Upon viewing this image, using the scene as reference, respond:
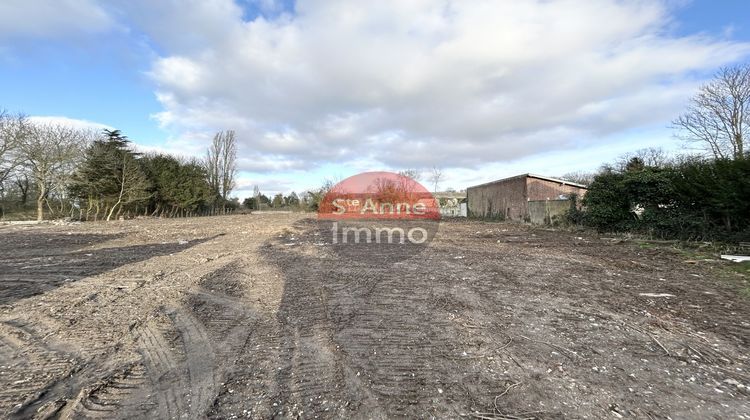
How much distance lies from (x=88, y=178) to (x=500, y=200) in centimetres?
3171

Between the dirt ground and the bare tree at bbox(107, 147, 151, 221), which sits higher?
the bare tree at bbox(107, 147, 151, 221)

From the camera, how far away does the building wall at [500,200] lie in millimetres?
24812

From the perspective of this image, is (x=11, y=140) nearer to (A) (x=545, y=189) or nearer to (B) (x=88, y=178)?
(B) (x=88, y=178)

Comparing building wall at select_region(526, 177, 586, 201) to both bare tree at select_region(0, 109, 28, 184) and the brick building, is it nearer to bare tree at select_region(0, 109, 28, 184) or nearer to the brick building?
the brick building

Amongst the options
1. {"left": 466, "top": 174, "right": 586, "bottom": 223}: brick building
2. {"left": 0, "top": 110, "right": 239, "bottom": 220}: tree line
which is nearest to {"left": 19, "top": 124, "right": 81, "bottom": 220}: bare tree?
{"left": 0, "top": 110, "right": 239, "bottom": 220}: tree line

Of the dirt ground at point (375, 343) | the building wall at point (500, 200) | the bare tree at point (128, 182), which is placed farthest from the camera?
the bare tree at point (128, 182)

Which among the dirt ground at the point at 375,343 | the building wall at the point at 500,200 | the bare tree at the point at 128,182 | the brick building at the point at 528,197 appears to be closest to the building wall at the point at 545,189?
the brick building at the point at 528,197

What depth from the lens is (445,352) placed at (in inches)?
134

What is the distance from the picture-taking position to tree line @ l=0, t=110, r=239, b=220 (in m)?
22.4

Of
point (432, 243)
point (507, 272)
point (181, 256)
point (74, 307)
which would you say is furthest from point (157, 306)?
point (432, 243)

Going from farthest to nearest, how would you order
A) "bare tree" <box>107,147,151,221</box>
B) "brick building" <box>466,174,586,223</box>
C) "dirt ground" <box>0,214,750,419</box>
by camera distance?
"bare tree" <box>107,147,151,221</box> → "brick building" <box>466,174,586,223</box> → "dirt ground" <box>0,214,750,419</box>

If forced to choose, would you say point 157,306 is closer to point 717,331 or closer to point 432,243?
point 717,331

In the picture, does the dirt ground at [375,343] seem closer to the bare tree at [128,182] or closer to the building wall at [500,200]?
the building wall at [500,200]

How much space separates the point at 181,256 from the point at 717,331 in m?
10.5
